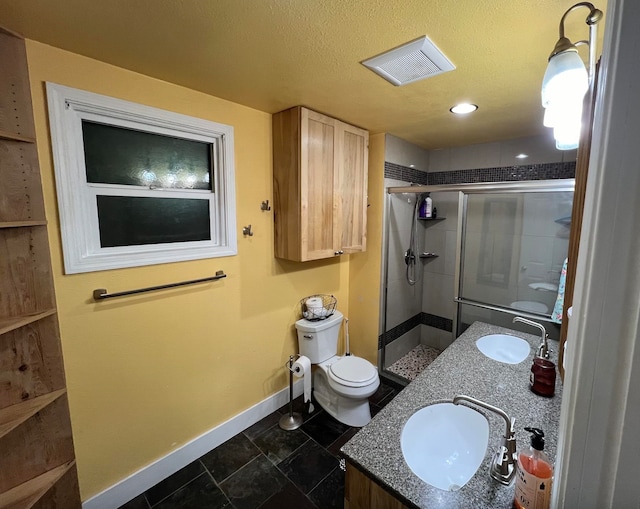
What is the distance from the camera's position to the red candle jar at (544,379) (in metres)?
1.36

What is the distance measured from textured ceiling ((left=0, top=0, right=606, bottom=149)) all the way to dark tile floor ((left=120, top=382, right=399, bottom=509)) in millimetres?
2242

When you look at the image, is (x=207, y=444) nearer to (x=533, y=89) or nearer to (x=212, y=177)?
(x=212, y=177)

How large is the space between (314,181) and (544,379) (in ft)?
5.50

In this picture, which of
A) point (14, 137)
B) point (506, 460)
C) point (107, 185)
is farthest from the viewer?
point (107, 185)

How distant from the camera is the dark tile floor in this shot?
64.2 inches

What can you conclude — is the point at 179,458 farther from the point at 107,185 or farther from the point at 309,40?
the point at 309,40

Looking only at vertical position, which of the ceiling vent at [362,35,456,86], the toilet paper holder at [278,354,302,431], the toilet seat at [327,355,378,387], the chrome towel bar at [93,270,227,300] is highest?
the ceiling vent at [362,35,456,86]

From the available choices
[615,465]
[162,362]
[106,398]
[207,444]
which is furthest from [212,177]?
[615,465]

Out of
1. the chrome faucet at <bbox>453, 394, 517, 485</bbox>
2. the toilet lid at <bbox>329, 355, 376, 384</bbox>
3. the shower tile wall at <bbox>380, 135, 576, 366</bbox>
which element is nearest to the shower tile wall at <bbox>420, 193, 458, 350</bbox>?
the shower tile wall at <bbox>380, 135, 576, 366</bbox>

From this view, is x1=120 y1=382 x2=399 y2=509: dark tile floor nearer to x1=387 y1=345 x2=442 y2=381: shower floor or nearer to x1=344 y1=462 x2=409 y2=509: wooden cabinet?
x1=344 y1=462 x2=409 y2=509: wooden cabinet

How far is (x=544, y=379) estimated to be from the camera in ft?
4.51

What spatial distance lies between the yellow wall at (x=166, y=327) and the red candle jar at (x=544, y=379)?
→ 1.61m

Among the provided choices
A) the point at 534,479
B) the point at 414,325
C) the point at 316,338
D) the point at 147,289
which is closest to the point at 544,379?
the point at 534,479

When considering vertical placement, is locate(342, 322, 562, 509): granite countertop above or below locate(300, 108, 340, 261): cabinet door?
below
